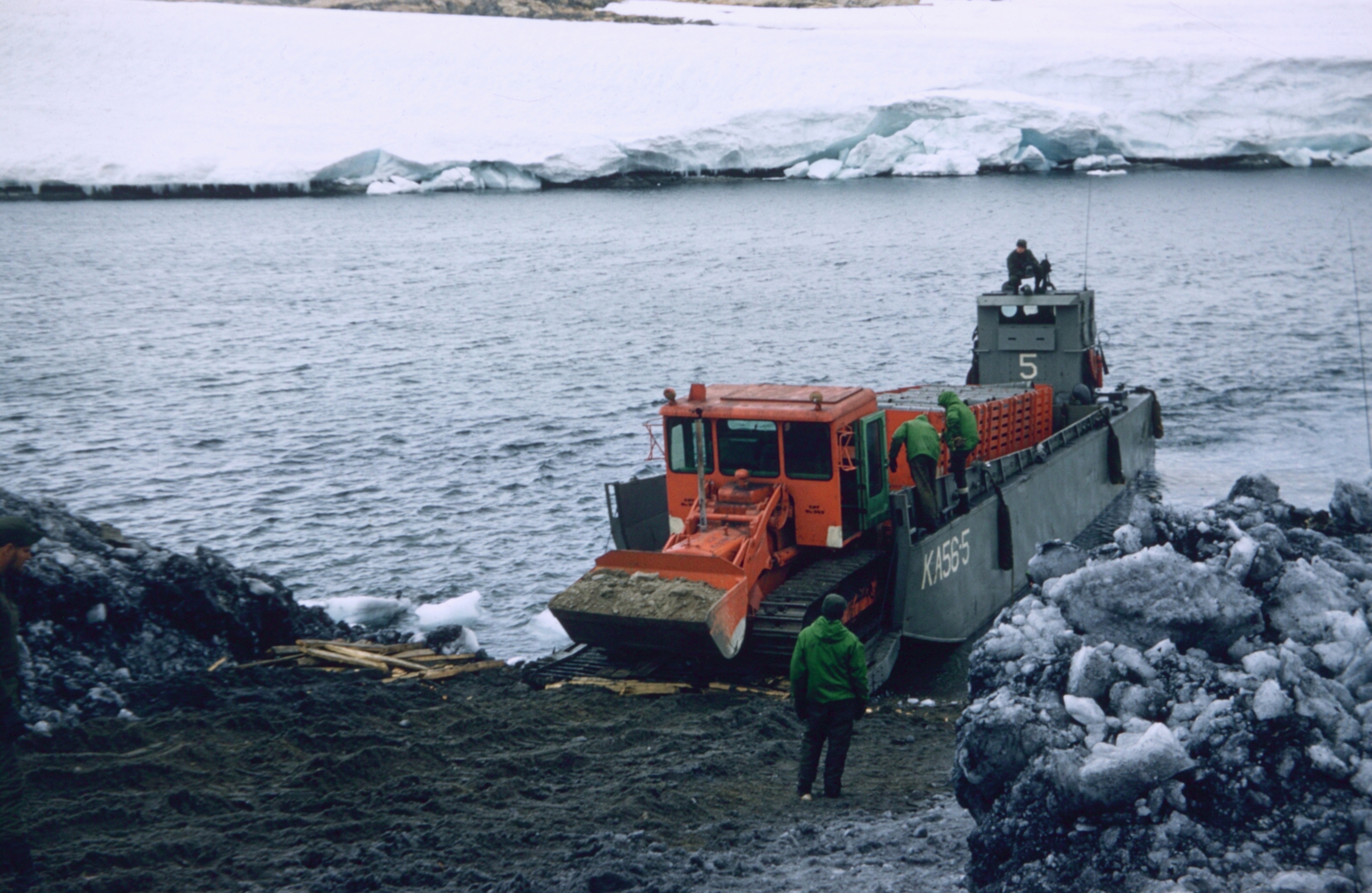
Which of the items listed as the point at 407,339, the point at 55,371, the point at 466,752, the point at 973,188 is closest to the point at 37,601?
the point at 466,752

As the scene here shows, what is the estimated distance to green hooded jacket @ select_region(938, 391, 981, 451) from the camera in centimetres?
1281

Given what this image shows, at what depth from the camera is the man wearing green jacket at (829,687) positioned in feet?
25.0

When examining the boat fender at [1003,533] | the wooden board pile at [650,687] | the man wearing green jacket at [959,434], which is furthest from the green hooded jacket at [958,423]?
the wooden board pile at [650,687]

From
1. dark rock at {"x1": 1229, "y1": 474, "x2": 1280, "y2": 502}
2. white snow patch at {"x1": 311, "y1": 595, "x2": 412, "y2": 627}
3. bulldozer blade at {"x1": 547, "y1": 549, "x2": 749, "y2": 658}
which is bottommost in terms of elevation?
white snow patch at {"x1": 311, "y1": 595, "x2": 412, "y2": 627}

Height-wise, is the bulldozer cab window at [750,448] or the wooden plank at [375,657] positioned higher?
the bulldozer cab window at [750,448]

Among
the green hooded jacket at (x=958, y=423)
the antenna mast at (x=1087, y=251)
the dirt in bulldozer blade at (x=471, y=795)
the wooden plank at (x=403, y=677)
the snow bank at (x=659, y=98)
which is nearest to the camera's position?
the dirt in bulldozer blade at (x=471, y=795)

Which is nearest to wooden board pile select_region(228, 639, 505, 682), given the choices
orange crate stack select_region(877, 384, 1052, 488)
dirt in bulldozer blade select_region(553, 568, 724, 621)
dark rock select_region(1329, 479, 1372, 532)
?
dirt in bulldozer blade select_region(553, 568, 724, 621)

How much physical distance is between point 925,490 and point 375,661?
225 inches

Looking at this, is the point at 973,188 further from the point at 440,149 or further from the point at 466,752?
the point at 466,752

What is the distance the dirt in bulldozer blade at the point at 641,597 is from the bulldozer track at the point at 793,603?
0.75m

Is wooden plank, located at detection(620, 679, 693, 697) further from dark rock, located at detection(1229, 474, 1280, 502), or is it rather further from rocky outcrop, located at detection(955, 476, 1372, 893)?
dark rock, located at detection(1229, 474, 1280, 502)

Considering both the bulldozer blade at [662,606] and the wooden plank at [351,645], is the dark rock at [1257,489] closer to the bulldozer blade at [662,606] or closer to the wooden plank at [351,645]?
the bulldozer blade at [662,606]

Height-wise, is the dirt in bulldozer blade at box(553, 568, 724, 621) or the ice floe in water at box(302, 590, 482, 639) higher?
the dirt in bulldozer blade at box(553, 568, 724, 621)

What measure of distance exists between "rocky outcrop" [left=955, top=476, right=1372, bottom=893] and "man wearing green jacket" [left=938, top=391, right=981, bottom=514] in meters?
5.59
